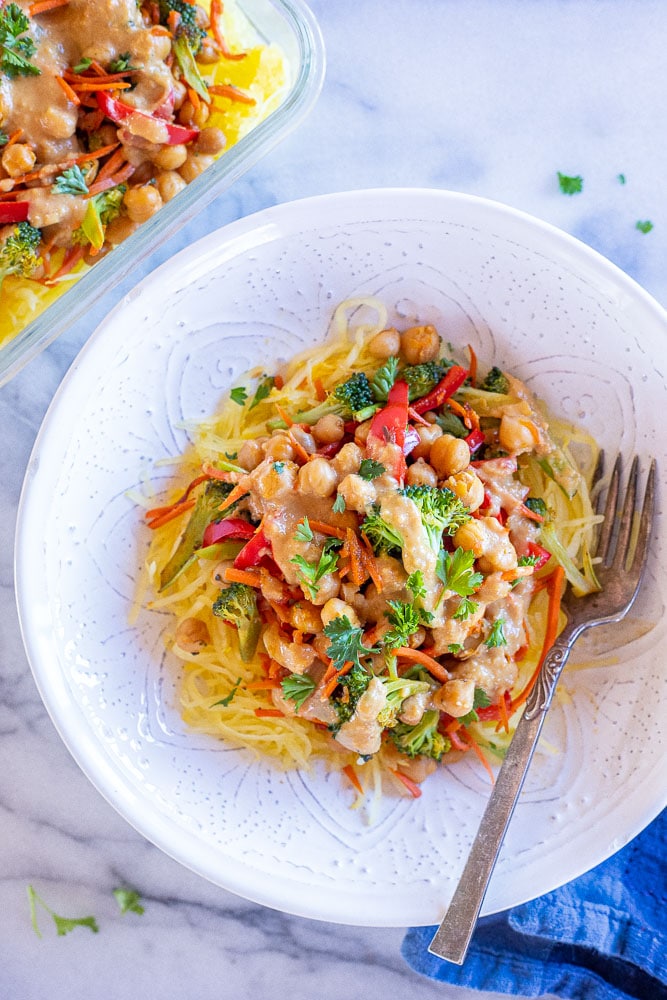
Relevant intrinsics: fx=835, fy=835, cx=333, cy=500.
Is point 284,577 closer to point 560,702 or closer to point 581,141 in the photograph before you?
point 560,702

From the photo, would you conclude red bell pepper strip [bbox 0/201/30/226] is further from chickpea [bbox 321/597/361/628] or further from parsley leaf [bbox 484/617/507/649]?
parsley leaf [bbox 484/617/507/649]

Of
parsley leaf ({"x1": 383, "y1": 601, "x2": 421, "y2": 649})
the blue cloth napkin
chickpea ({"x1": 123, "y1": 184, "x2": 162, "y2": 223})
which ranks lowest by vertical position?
the blue cloth napkin

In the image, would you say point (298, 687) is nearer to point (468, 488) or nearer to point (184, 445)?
point (468, 488)

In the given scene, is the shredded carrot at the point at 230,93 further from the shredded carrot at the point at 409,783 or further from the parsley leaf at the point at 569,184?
the shredded carrot at the point at 409,783

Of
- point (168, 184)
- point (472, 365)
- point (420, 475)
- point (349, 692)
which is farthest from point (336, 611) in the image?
point (168, 184)

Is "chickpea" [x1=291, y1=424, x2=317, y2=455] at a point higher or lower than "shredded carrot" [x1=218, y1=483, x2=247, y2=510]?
higher

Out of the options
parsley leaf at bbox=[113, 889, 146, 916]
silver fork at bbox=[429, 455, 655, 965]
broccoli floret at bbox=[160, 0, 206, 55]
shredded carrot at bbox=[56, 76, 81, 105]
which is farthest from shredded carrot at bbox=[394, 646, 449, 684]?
broccoli floret at bbox=[160, 0, 206, 55]

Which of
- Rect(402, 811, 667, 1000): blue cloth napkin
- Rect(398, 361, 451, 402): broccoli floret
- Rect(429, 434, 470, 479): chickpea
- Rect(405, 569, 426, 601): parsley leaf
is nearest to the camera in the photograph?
Rect(405, 569, 426, 601): parsley leaf

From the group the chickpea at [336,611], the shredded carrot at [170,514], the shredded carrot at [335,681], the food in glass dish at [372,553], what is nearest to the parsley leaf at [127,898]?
the food in glass dish at [372,553]
